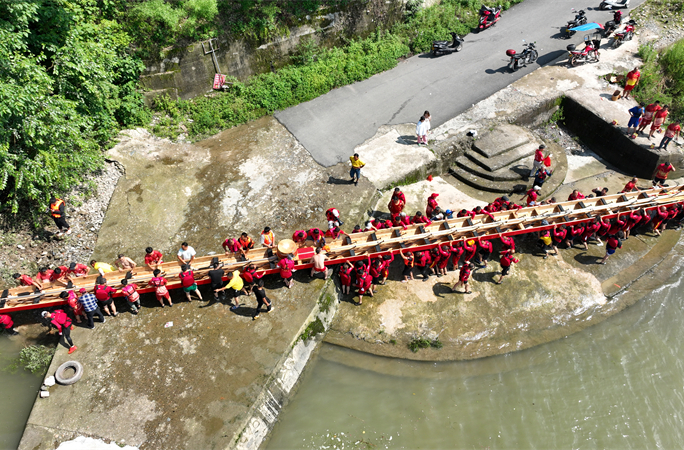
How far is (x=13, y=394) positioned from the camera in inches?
341

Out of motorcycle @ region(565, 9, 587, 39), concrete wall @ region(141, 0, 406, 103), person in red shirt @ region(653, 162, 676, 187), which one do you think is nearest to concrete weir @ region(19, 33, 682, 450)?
person in red shirt @ region(653, 162, 676, 187)

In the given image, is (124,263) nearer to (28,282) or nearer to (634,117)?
(28,282)

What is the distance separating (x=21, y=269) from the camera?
33.9 ft

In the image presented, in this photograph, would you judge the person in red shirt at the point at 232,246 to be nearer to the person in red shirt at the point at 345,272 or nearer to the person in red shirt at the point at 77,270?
the person in red shirt at the point at 345,272

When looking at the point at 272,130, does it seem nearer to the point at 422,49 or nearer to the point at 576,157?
the point at 422,49

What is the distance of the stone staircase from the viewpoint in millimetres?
13438

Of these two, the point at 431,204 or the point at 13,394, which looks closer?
the point at 13,394

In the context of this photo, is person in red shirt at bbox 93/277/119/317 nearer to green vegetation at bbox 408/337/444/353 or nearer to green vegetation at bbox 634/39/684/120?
green vegetation at bbox 408/337/444/353

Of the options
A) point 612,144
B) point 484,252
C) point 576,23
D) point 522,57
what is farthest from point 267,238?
point 576,23

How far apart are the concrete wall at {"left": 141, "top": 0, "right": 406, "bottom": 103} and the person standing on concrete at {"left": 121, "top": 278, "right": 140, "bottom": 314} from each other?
7748 millimetres

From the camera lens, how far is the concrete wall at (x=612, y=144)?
1367 cm

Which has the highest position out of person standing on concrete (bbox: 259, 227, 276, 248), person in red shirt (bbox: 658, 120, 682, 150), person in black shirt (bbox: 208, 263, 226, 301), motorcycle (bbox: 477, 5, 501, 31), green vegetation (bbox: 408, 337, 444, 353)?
motorcycle (bbox: 477, 5, 501, 31)

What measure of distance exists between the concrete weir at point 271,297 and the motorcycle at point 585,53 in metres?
1.57

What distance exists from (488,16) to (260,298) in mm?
16693
